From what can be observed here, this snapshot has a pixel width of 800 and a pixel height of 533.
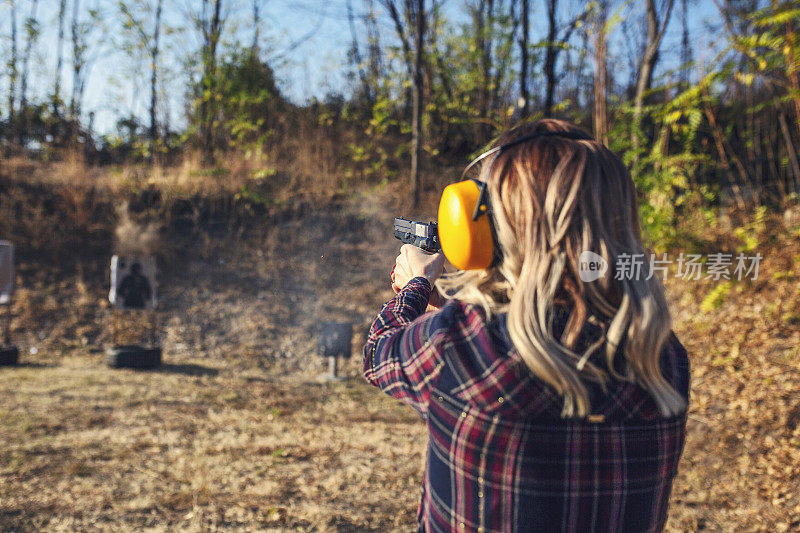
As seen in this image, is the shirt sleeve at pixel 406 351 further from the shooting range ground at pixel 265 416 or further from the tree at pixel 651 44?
the tree at pixel 651 44

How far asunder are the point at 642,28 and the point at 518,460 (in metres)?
12.0

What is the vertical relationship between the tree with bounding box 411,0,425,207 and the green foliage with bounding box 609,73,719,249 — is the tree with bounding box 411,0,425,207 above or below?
above

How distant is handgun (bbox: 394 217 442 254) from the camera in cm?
123

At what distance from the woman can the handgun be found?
34 centimetres

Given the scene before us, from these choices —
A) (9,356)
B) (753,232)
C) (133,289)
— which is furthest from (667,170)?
(9,356)

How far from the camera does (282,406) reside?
4.79 meters

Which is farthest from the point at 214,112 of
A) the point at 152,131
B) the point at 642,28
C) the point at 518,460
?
the point at 518,460

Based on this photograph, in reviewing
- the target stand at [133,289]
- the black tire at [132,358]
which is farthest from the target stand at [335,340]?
the target stand at [133,289]

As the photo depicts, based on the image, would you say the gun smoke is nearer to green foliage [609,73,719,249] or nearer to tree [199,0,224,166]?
tree [199,0,224,166]

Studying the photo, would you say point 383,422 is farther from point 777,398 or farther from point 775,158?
point 775,158

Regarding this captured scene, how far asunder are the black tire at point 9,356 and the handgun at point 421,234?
6257 millimetres

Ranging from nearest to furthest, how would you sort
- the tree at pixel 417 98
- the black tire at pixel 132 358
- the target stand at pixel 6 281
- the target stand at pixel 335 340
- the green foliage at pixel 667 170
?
1. the green foliage at pixel 667 170
2. the target stand at pixel 335 340
3. the black tire at pixel 132 358
4. the target stand at pixel 6 281
5. the tree at pixel 417 98

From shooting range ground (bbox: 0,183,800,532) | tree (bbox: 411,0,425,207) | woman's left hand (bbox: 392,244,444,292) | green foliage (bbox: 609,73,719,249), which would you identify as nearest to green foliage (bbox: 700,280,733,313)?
shooting range ground (bbox: 0,183,800,532)

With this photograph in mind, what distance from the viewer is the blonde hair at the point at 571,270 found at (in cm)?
78
